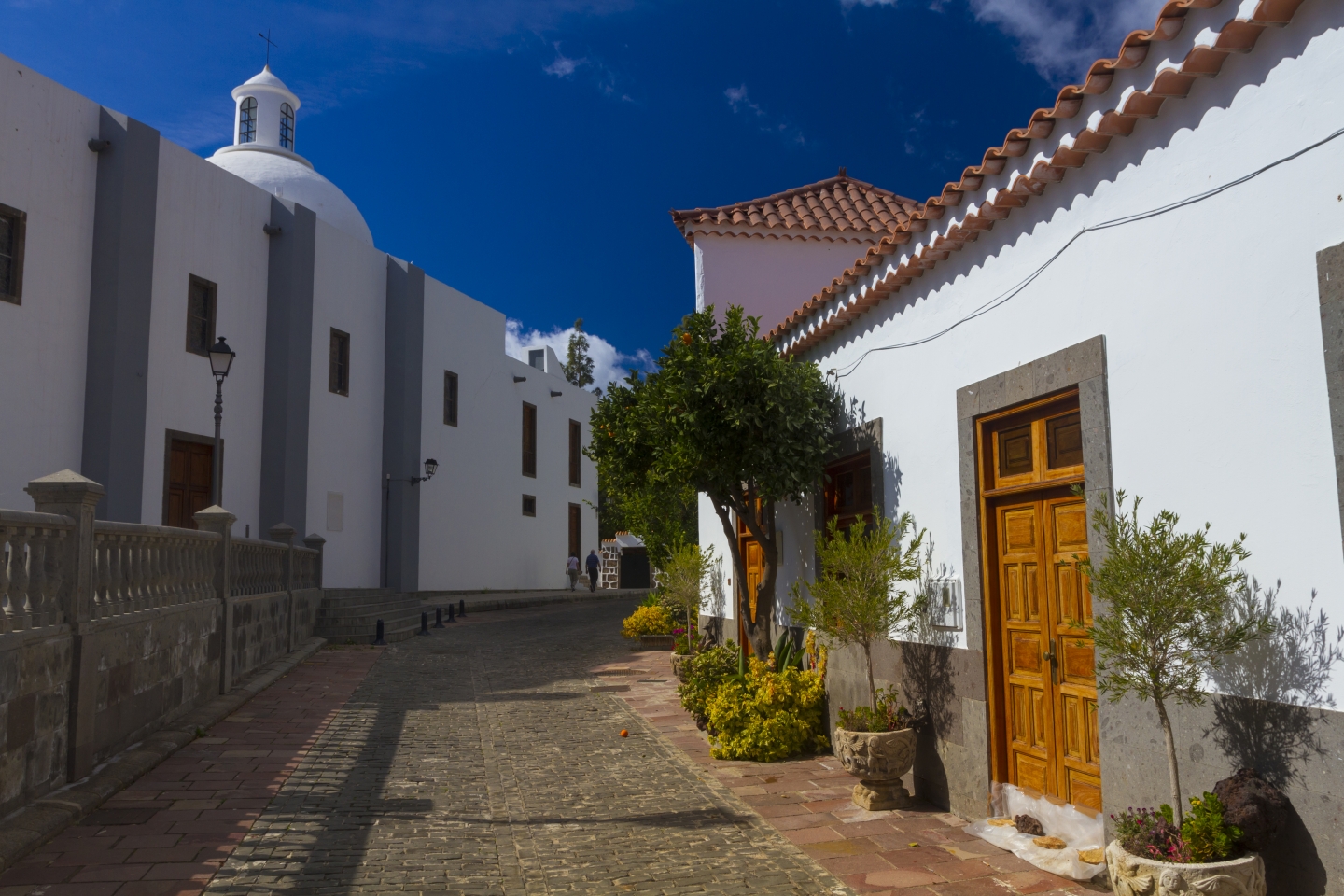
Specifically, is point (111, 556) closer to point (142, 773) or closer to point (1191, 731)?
point (142, 773)

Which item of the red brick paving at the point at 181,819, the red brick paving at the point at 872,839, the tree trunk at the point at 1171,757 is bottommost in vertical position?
the red brick paving at the point at 872,839

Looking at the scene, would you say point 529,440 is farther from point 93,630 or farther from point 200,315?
point 93,630

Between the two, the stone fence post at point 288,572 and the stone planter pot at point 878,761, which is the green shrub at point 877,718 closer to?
the stone planter pot at point 878,761

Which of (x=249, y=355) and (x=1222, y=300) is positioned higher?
(x=249, y=355)

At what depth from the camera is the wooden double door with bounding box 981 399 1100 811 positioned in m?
5.02

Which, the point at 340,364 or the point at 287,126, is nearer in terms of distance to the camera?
the point at 340,364

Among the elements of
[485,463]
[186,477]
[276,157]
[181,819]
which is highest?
[276,157]

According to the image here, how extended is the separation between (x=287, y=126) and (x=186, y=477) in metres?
11.0

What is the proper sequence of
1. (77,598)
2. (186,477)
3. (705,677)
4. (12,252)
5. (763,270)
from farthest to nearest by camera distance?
1. (186,477)
2. (12,252)
3. (763,270)
4. (705,677)
5. (77,598)

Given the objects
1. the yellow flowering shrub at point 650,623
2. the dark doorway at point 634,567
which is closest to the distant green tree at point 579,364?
the dark doorway at point 634,567

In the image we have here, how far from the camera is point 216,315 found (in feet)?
57.1

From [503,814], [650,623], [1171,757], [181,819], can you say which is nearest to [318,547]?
[650,623]

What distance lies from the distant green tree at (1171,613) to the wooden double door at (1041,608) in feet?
2.30

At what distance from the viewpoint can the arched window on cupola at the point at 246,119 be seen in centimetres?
2350
